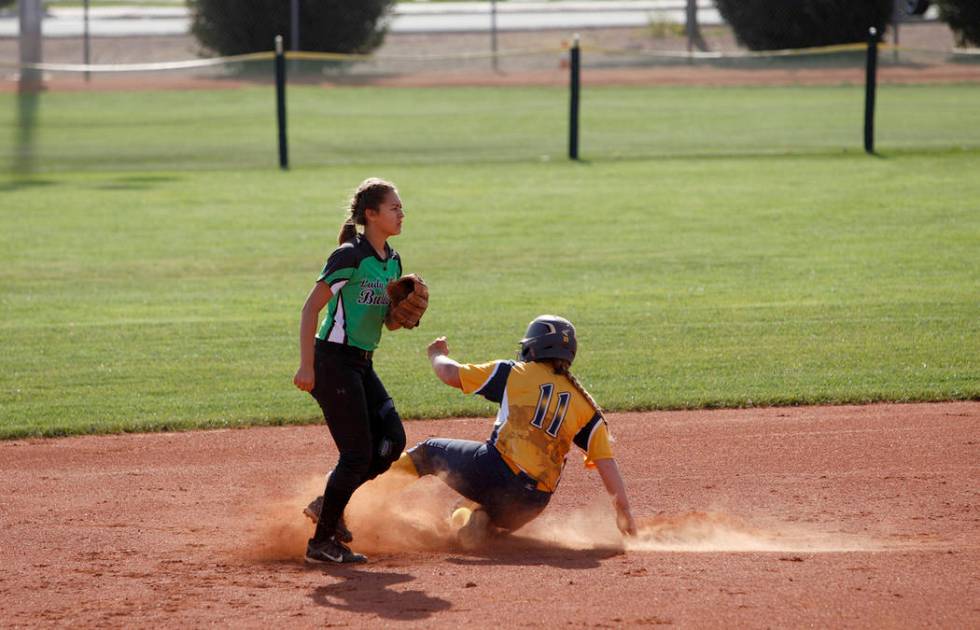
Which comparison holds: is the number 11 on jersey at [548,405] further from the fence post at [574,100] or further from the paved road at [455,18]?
the paved road at [455,18]

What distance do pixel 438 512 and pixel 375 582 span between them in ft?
4.20

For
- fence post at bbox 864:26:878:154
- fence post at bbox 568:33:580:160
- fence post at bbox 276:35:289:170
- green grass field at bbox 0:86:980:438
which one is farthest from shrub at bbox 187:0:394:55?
fence post at bbox 864:26:878:154

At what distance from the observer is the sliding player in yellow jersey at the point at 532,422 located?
655 centimetres

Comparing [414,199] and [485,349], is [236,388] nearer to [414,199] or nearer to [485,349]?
[485,349]

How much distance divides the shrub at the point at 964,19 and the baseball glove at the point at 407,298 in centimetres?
3225

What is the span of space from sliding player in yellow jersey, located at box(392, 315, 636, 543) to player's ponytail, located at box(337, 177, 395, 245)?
0.72 metres


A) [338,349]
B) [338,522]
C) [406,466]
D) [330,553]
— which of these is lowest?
[330,553]

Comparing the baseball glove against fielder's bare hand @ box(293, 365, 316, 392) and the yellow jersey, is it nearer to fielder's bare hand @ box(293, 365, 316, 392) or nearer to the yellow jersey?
the yellow jersey

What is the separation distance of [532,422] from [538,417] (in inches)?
1.6

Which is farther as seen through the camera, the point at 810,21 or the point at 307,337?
the point at 810,21

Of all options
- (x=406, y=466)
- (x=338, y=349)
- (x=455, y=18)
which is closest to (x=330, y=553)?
(x=406, y=466)

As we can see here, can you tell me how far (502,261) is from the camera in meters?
15.2

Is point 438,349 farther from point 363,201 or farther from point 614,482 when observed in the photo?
point 614,482

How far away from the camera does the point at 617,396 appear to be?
32.8 ft
